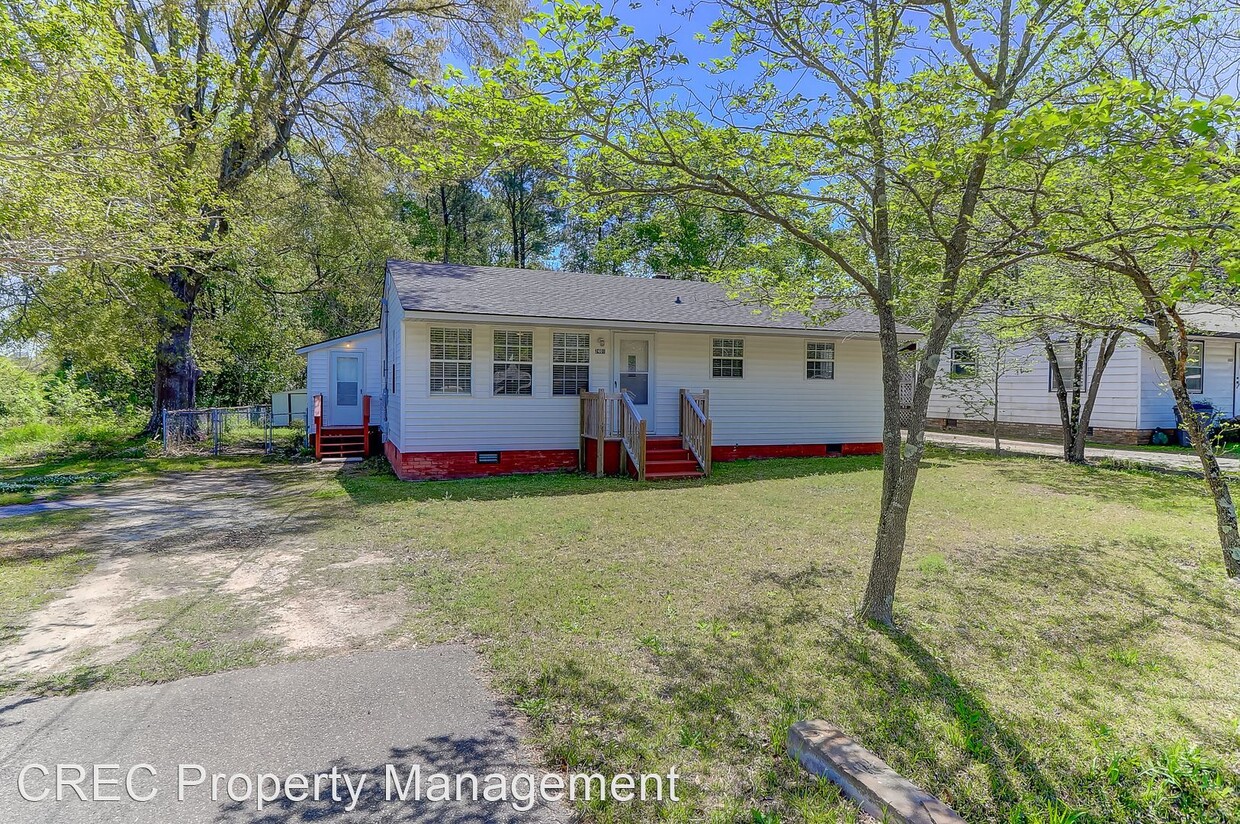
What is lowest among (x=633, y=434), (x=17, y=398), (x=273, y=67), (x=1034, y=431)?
(x=1034, y=431)

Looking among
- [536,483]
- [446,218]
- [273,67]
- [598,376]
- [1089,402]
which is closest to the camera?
[536,483]

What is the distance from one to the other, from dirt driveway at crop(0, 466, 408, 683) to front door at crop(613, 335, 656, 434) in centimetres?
609

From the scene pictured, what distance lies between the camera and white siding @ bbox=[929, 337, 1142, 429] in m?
15.3

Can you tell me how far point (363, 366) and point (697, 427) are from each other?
9.55m

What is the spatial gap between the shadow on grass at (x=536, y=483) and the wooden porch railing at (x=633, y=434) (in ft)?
1.14

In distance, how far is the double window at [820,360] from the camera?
13.6 meters

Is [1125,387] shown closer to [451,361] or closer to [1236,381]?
[1236,381]

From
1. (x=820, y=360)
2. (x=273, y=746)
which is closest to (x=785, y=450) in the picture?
(x=820, y=360)

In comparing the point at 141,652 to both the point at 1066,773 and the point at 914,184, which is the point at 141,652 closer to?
the point at 1066,773

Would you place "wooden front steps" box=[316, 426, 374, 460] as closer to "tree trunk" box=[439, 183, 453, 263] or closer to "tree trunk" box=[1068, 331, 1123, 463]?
"tree trunk" box=[439, 183, 453, 263]

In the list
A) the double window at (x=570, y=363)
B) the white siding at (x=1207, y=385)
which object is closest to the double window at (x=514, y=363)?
the double window at (x=570, y=363)

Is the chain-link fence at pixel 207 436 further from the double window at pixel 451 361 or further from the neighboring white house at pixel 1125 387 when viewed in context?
the neighboring white house at pixel 1125 387

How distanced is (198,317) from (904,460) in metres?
19.2

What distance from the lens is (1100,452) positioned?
14242mm
